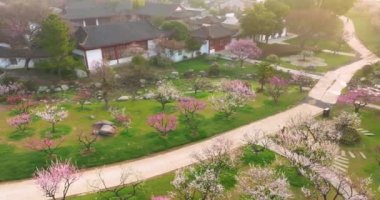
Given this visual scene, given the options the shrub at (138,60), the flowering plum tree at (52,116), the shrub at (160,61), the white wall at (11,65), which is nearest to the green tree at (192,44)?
the shrub at (160,61)

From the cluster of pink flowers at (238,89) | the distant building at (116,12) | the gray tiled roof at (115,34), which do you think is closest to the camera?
the cluster of pink flowers at (238,89)

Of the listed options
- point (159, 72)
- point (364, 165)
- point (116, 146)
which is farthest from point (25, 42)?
point (364, 165)

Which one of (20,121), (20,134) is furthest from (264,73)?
(20,134)

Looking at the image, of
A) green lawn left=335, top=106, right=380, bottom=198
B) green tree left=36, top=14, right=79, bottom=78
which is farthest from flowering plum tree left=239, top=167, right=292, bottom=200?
green tree left=36, top=14, right=79, bottom=78

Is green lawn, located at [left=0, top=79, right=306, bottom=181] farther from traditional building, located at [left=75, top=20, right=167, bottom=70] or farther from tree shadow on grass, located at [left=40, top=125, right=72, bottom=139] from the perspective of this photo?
traditional building, located at [left=75, top=20, right=167, bottom=70]

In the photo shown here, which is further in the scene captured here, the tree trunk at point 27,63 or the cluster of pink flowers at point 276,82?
the tree trunk at point 27,63

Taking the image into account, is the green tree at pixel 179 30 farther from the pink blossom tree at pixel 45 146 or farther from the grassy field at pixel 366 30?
the pink blossom tree at pixel 45 146

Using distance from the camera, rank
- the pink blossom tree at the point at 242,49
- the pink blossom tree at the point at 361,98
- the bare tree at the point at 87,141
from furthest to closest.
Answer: the pink blossom tree at the point at 242,49
the pink blossom tree at the point at 361,98
the bare tree at the point at 87,141
